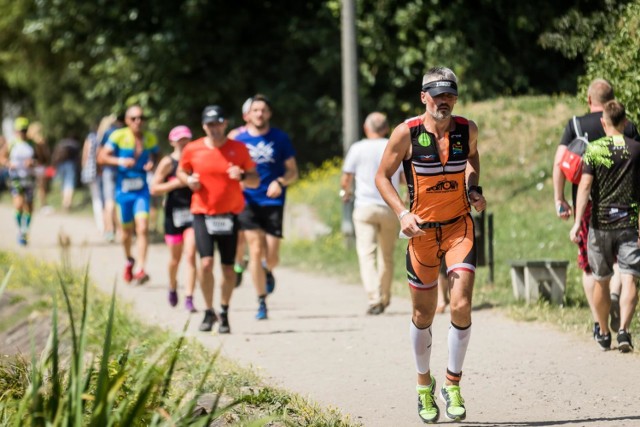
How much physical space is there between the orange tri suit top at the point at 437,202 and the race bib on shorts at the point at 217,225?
3815 mm

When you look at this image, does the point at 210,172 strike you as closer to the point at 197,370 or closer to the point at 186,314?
the point at 186,314

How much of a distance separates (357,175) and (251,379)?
14.4 ft

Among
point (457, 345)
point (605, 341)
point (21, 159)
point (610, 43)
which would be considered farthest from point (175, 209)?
point (21, 159)

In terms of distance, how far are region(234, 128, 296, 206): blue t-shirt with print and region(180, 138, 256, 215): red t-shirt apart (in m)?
1.10

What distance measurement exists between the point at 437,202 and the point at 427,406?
1126 mm

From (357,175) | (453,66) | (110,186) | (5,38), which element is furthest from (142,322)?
(5,38)

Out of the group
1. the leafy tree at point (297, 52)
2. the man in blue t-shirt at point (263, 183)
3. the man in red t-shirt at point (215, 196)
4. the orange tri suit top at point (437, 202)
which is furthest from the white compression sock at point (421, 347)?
the leafy tree at point (297, 52)

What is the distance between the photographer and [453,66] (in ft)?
73.9

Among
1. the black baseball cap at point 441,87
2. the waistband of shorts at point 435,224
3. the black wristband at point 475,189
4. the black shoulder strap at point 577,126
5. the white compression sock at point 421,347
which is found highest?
the black baseball cap at point 441,87

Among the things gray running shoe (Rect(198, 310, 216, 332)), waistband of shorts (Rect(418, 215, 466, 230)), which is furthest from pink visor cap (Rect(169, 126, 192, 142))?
waistband of shorts (Rect(418, 215, 466, 230))

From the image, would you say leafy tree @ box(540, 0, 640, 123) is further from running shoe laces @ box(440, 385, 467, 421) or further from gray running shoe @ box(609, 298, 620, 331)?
running shoe laces @ box(440, 385, 467, 421)

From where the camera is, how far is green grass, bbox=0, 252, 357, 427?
5117 millimetres

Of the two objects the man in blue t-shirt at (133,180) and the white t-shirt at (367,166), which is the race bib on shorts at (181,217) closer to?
the white t-shirt at (367,166)

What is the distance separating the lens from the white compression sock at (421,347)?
7.17 meters
